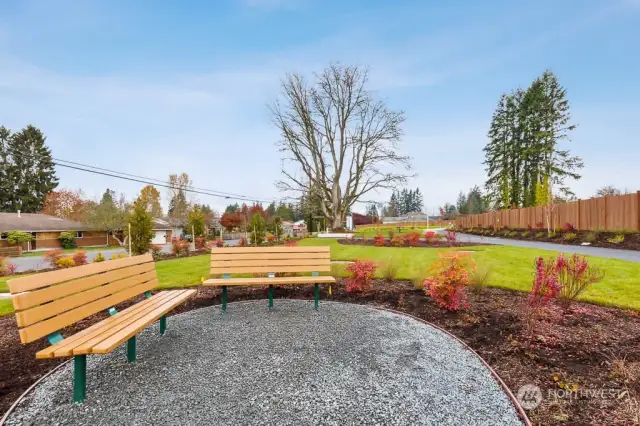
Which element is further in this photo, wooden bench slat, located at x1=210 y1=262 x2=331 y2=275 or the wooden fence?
the wooden fence

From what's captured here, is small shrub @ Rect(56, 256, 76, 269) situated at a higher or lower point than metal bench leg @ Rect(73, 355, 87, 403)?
lower

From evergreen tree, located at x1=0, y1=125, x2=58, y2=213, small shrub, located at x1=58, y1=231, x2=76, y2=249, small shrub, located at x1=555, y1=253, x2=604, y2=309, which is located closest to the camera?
small shrub, located at x1=555, y1=253, x2=604, y2=309

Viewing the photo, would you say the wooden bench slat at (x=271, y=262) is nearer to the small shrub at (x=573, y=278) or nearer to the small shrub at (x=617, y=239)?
the small shrub at (x=573, y=278)

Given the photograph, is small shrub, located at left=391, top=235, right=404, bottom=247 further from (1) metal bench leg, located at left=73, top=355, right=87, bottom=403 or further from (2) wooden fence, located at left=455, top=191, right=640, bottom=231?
(1) metal bench leg, located at left=73, top=355, right=87, bottom=403

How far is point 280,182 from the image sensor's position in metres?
28.9

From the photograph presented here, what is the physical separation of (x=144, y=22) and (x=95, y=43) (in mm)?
2209

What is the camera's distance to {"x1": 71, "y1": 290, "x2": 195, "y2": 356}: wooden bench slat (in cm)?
223

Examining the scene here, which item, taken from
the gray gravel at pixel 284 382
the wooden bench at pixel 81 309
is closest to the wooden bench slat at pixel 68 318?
the wooden bench at pixel 81 309

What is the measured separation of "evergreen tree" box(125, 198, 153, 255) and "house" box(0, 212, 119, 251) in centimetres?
2695

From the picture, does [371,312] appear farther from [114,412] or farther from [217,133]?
[217,133]

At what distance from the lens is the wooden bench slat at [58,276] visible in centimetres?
221

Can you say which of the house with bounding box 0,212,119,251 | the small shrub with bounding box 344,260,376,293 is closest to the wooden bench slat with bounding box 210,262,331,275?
the small shrub with bounding box 344,260,376,293

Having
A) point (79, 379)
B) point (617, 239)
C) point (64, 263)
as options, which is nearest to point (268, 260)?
point (79, 379)

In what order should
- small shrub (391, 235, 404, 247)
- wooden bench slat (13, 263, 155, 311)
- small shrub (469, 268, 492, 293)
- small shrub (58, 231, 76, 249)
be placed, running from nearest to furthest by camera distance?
wooden bench slat (13, 263, 155, 311) < small shrub (469, 268, 492, 293) < small shrub (391, 235, 404, 247) < small shrub (58, 231, 76, 249)
